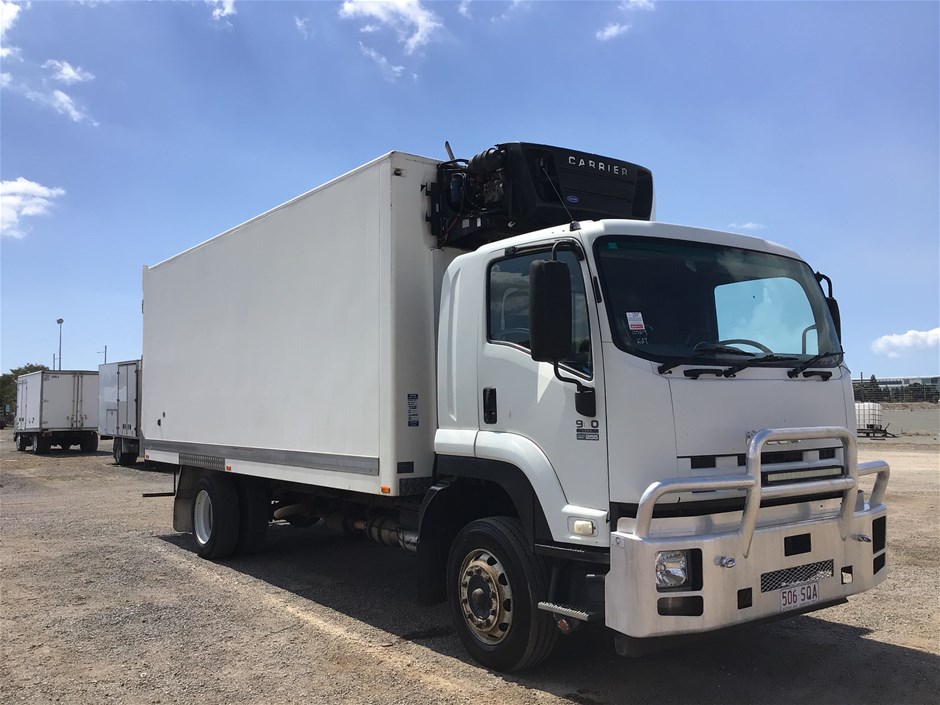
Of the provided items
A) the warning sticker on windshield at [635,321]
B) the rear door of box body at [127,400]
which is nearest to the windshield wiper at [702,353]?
the warning sticker on windshield at [635,321]

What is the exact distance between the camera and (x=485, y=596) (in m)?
4.86

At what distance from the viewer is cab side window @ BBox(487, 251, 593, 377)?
4355mm

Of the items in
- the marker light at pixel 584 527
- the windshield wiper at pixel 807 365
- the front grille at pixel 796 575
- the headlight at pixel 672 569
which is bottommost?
the front grille at pixel 796 575

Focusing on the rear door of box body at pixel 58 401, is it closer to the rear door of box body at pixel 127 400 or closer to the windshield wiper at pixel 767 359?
the rear door of box body at pixel 127 400

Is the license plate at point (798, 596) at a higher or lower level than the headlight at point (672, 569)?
lower

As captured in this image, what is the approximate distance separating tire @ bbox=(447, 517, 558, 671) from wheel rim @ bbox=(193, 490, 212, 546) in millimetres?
4744

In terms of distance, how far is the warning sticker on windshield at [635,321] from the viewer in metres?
4.26

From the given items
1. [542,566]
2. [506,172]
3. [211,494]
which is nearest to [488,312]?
[506,172]

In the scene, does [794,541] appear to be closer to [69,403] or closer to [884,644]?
[884,644]

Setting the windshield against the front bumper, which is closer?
the front bumper

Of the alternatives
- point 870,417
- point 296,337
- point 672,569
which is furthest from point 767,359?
point 870,417

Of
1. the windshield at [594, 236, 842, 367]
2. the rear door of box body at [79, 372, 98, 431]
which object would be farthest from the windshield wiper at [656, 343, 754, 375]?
the rear door of box body at [79, 372, 98, 431]

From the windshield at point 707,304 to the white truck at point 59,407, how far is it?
31286 mm

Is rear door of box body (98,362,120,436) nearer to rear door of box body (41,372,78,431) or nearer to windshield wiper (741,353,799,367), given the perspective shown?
rear door of box body (41,372,78,431)
